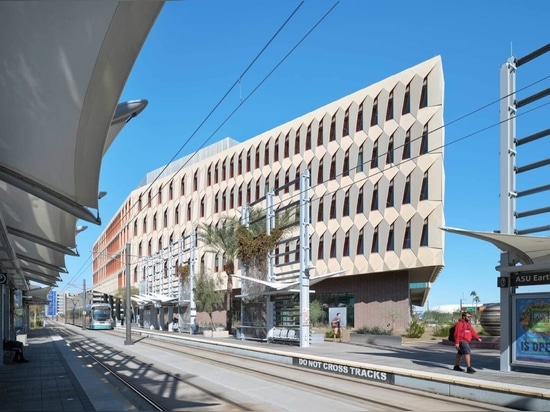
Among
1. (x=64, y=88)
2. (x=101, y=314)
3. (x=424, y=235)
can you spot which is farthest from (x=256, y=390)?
(x=101, y=314)

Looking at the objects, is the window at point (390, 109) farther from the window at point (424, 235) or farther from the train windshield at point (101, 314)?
the train windshield at point (101, 314)

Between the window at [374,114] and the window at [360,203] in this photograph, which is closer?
the window at [374,114]

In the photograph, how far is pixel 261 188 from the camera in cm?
6341

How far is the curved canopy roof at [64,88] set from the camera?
6.51 meters

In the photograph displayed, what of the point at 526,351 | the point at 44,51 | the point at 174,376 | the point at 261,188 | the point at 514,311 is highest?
the point at 261,188

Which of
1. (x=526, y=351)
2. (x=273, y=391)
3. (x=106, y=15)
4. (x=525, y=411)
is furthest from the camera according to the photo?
(x=526, y=351)

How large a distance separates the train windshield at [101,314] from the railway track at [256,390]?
4550cm

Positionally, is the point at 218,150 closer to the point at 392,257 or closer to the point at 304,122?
the point at 304,122

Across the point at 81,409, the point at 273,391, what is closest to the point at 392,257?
the point at 273,391

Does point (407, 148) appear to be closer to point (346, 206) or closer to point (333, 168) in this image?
point (346, 206)

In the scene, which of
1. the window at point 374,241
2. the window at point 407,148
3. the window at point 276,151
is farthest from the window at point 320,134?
Answer: the window at point 374,241

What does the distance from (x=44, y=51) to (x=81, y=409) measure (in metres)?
7.74

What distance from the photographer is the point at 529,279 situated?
1567 centimetres

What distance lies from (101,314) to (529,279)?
56707 mm
